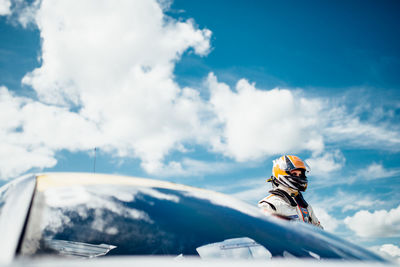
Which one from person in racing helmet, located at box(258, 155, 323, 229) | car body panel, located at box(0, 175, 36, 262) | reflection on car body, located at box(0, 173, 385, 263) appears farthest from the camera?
person in racing helmet, located at box(258, 155, 323, 229)

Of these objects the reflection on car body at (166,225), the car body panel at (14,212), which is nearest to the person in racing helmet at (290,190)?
the reflection on car body at (166,225)

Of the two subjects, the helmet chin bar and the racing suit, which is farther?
the helmet chin bar

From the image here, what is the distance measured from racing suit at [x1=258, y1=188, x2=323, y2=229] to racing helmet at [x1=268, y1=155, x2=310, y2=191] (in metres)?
0.20

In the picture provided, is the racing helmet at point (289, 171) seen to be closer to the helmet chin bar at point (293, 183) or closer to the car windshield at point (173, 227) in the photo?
the helmet chin bar at point (293, 183)

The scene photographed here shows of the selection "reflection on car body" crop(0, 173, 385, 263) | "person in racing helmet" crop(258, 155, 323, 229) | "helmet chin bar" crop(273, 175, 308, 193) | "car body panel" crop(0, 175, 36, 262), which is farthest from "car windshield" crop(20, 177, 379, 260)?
"helmet chin bar" crop(273, 175, 308, 193)

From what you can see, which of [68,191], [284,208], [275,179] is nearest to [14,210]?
[68,191]

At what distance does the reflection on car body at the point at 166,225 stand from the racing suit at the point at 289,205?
2705 mm

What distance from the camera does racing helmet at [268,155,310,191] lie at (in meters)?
5.34

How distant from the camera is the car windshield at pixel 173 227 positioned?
5.94 feet

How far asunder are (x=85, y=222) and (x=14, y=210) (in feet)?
2.15

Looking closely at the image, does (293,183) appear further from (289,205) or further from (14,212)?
(14,212)

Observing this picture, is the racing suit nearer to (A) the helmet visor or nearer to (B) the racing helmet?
(B) the racing helmet

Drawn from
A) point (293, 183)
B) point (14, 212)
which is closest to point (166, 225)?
point (14, 212)

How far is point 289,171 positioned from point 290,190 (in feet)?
1.18
